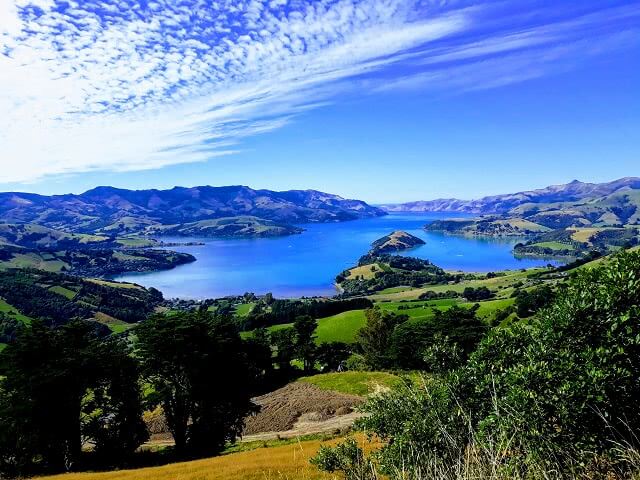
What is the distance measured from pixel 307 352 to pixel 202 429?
1947 inches

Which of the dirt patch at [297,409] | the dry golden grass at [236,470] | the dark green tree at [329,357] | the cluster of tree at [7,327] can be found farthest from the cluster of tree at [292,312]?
the dry golden grass at [236,470]

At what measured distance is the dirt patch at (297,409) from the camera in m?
46.0

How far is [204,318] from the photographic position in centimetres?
3997

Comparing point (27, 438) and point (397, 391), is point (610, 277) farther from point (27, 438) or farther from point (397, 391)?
point (27, 438)

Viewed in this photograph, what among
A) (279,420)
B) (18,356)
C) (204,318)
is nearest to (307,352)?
(279,420)

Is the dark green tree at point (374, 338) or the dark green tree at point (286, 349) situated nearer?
the dark green tree at point (286, 349)

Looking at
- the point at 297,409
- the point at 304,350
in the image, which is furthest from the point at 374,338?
the point at 297,409

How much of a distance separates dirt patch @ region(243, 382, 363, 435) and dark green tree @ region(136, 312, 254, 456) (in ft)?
26.4

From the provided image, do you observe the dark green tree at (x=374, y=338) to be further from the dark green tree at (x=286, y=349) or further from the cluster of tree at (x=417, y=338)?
the dark green tree at (x=286, y=349)

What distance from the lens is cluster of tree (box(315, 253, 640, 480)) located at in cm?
925

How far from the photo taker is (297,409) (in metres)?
49.1

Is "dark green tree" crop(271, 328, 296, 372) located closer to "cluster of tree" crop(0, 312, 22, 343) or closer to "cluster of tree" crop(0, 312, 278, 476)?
"cluster of tree" crop(0, 312, 278, 476)

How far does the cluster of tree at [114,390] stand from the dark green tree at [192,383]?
8 cm

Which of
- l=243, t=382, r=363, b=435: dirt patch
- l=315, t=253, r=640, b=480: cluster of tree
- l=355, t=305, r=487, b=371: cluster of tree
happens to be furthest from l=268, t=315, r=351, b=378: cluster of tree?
l=315, t=253, r=640, b=480: cluster of tree
